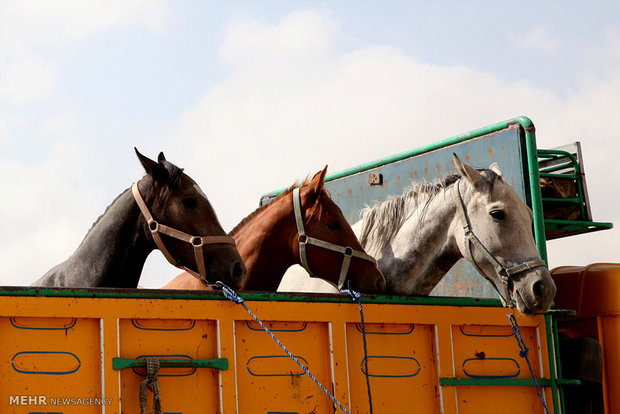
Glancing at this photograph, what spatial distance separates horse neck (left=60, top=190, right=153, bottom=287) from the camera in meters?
5.11

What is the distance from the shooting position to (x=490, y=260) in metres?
5.28

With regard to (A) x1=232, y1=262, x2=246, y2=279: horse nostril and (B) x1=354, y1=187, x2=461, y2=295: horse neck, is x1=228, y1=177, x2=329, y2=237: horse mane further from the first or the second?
(A) x1=232, y1=262, x2=246, y2=279: horse nostril

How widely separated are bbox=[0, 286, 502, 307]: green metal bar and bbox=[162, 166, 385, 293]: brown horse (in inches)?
30.9

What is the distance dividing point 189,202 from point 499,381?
6.86 ft

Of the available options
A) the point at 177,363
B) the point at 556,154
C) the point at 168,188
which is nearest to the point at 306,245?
the point at 168,188

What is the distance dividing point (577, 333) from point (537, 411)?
115cm

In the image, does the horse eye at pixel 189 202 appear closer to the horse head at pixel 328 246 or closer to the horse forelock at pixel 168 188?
the horse forelock at pixel 168 188

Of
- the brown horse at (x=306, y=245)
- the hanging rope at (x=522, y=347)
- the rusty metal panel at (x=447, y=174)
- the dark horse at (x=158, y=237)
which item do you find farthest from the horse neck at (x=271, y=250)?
the hanging rope at (x=522, y=347)

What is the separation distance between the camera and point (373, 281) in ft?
18.2

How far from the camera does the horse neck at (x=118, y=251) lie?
5113 millimetres

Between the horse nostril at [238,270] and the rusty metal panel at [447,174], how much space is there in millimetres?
2039

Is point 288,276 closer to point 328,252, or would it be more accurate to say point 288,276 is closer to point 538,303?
point 328,252

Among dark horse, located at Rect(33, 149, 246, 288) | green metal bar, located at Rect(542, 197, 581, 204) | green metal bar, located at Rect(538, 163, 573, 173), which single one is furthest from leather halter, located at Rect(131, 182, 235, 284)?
green metal bar, located at Rect(538, 163, 573, 173)

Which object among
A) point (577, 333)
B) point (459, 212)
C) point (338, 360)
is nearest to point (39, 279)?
point (338, 360)
